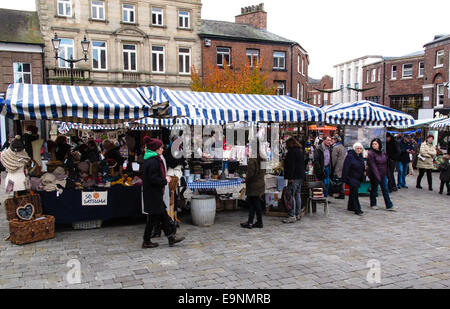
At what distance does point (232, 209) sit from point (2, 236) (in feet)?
17.3

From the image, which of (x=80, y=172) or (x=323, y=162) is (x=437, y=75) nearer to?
(x=323, y=162)

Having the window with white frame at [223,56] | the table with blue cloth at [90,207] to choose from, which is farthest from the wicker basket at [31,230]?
the window with white frame at [223,56]

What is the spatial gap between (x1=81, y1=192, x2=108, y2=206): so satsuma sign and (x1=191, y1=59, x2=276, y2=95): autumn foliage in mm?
18894

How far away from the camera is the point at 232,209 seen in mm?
9523

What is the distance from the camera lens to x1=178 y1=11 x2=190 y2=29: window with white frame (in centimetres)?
2735

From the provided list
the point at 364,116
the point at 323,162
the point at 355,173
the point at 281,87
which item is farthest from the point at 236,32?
the point at 355,173

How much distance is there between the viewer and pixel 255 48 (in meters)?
30.8

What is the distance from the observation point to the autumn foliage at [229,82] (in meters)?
25.6

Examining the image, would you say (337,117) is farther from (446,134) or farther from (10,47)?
(10,47)

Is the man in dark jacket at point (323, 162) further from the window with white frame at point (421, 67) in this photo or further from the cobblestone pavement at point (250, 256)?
the window with white frame at point (421, 67)

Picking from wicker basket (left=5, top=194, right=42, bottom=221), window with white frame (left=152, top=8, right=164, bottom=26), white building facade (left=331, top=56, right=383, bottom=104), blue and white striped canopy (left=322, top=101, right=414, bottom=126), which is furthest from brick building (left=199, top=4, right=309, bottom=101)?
wicker basket (left=5, top=194, right=42, bottom=221)

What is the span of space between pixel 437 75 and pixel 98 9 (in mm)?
29106

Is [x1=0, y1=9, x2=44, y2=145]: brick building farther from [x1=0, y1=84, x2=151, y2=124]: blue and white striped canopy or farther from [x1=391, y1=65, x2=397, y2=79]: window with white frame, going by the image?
[x1=391, y1=65, x2=397, y2=79]: window with white frame
